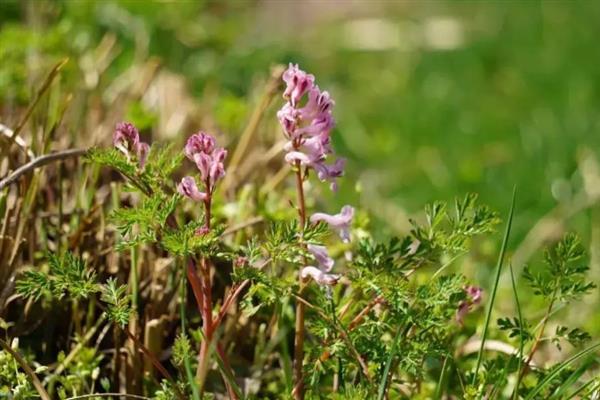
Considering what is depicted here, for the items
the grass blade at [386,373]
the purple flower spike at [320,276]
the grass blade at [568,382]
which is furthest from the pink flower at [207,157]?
the grass blade at [568,382]

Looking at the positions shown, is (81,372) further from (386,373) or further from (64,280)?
(386,373)

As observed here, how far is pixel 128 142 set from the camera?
68.6 inches

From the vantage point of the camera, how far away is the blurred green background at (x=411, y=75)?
399 cm

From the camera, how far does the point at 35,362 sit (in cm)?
214

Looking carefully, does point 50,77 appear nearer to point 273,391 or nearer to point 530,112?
point 273,391

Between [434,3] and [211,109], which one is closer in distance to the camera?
[211,109]

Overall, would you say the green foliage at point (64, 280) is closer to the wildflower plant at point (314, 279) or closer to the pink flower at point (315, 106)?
the wildflower plant at point (314, 279)

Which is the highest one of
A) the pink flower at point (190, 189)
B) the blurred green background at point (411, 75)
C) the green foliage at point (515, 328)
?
the blurred green background at point (411, 75)

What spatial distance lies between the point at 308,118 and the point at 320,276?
0.79 feet

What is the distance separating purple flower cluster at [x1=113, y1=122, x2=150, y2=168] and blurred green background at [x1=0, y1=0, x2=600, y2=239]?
1220 mm

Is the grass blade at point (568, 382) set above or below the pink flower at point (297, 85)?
below

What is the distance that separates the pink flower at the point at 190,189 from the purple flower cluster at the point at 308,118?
138 millimetres

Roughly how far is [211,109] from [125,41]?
80 centimetres

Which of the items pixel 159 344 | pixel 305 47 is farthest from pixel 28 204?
pixel 305 47
